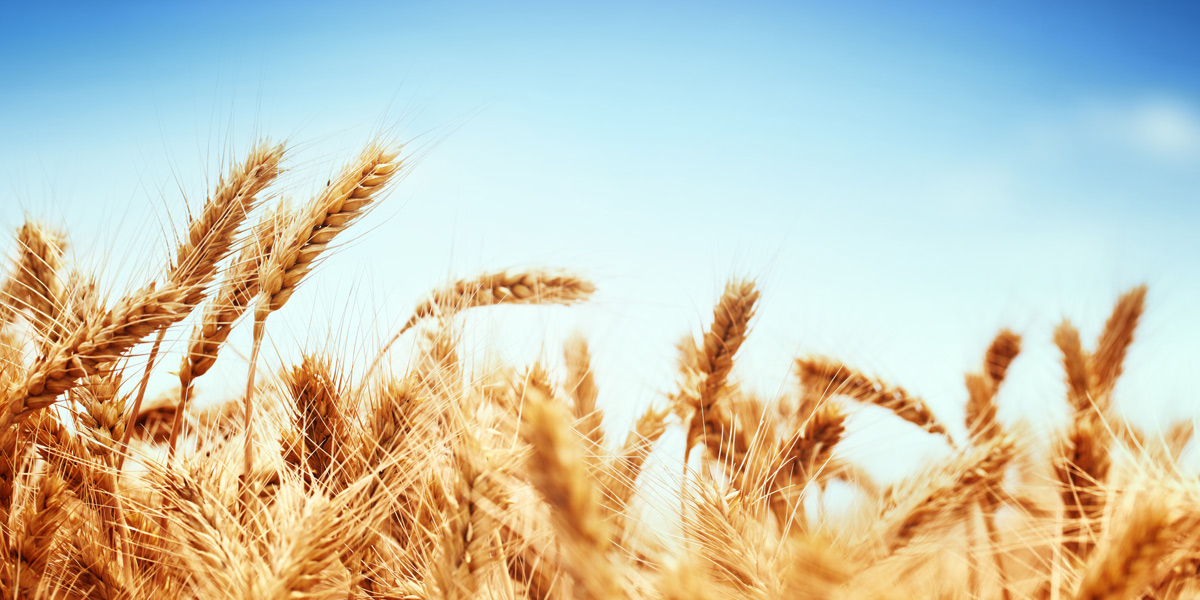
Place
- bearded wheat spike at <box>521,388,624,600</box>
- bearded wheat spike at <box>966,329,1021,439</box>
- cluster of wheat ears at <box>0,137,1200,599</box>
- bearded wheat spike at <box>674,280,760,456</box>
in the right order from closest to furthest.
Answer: bearded wheat spike at <box>521,388,624,600</box>
cluster of wheat ears at <box>0,137,1200,599</box>
bearded wheat spike at <box>674,280,760,456</box>
bearded wheat spike at <box>966,329,1021,439</box>

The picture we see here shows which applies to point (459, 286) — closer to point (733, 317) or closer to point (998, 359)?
point (733, 317)

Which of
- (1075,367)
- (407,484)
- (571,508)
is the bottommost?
(407,484)

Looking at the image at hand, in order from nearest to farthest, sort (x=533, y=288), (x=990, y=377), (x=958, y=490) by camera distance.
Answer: (x=958, y=490), (x=533, y=288), (x=990, y=377)

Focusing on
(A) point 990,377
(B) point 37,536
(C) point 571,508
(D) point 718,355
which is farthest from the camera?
(A) point 990,377

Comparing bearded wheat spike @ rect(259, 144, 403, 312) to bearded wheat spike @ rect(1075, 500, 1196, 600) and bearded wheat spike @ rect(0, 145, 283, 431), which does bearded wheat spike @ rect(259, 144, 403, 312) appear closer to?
bearded wheat spike @ rect(0, 145, 283, 431)

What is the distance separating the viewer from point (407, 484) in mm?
954

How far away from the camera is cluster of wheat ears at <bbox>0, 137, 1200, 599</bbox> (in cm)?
72

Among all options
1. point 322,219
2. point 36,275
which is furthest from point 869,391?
point 36,275

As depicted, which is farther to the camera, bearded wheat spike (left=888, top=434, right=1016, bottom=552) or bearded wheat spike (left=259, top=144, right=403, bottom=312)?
bearded wheat spike (left=888, top=434, right=1016, bottom=552)

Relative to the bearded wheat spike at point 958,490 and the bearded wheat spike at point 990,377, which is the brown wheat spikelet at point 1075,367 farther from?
the bearded wheat spike at point 958,490

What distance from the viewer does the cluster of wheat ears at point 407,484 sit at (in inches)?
28.5

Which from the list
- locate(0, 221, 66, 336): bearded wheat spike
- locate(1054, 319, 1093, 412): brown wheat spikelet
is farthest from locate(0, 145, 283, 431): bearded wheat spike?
locate(1054, 319, 1093, 412): brown wheat spikelet

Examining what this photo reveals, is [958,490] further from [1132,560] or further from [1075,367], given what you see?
[1075,367]

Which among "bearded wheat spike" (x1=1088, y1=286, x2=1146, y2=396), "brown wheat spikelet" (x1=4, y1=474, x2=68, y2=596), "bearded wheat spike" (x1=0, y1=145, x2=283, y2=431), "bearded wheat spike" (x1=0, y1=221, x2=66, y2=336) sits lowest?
"brown wheat spikelet" (x1=4, y1=474, x2=68, y2=596)
